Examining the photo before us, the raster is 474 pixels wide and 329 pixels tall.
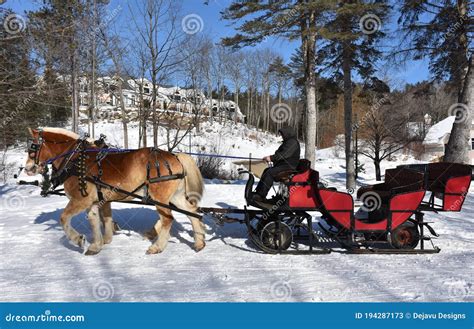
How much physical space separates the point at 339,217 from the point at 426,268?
122 cm

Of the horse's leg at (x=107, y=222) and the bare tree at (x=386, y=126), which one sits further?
the bare tree at (x=386, y=126)

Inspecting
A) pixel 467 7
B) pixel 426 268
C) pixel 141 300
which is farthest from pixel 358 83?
pixel 141 300

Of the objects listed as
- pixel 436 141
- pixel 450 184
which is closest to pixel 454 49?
pixel 450 184

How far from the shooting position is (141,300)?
11.4 ft

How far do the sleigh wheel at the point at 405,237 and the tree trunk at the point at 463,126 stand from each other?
8364 mm

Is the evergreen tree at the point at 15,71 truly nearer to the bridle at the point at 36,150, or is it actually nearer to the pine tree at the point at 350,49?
the bridle at the point at 36,150

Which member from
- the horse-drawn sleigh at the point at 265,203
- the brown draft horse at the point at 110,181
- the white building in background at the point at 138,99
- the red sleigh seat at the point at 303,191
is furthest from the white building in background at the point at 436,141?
the brown draft horse at the point at 110,181

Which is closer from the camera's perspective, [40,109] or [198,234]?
[198,234]

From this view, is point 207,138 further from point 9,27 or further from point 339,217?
point 339,217

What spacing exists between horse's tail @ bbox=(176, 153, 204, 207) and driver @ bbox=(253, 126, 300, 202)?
0.96 metres

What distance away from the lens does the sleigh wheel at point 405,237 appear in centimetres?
521

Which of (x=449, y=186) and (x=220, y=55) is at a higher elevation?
(x=220, y=55)

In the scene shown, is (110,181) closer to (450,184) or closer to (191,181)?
(191,181)

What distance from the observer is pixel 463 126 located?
1193 cm
